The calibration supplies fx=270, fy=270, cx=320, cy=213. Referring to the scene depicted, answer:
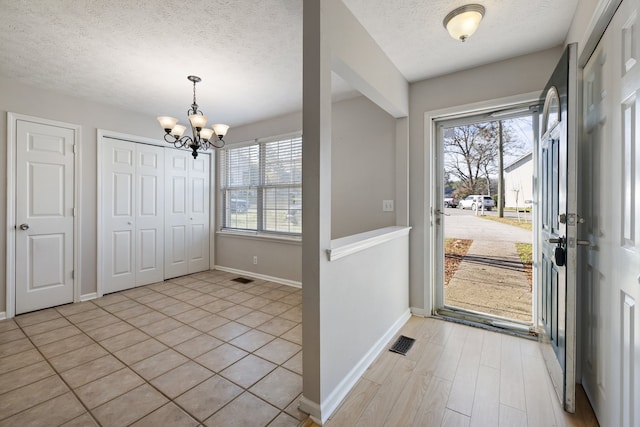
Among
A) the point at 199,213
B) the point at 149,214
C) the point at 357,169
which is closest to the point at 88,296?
the point at 149,214

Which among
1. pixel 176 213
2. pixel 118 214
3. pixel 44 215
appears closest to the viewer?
pixel 44 215

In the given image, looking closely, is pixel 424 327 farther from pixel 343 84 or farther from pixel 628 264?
pixel 343 84

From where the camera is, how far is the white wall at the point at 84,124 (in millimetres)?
2834

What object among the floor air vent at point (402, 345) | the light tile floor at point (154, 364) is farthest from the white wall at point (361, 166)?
the light tile floor at point (154, 364)

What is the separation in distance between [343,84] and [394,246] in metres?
1.80

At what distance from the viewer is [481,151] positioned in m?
2.68

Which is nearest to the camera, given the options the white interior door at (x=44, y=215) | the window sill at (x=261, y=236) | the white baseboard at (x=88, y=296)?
the white interior door at (x=44, y=215)

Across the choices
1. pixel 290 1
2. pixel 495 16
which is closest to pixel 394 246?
pixel 495 16

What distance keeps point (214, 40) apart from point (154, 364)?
8.33 ft

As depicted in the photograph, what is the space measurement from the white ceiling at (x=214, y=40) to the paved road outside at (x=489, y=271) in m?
1.52

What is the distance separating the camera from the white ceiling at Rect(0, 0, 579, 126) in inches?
70.0

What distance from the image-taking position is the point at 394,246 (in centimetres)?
249

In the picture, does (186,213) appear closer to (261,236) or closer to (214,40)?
(261,236)

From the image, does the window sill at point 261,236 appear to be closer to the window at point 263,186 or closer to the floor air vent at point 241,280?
the window at point 263,186
